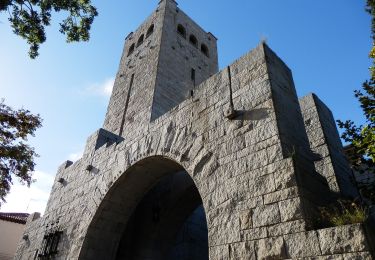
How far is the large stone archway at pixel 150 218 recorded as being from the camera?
609 centimetres

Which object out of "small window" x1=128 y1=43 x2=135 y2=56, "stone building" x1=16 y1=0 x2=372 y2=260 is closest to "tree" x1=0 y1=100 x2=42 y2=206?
"stone building" x1=16 y1=0 x2=372 y2=260

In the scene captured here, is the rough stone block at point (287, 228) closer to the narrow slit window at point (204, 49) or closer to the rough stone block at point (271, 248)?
the rough stone block at point (271, 248)

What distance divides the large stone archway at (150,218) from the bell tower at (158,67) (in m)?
2.23

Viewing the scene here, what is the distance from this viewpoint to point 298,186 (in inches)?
125

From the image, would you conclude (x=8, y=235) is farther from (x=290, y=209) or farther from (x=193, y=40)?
(x=290, y=209)

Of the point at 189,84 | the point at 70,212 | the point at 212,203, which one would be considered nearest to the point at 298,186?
the point at 212,203

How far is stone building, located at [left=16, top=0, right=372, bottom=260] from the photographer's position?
3.19 meters

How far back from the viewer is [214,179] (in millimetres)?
4121

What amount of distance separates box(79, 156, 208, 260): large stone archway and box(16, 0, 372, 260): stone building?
0.03 m

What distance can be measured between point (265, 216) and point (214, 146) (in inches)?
56.5

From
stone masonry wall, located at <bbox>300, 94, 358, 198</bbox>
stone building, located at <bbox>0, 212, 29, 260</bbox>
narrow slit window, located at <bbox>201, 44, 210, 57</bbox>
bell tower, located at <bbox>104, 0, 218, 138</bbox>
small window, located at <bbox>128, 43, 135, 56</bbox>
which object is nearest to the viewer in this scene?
stone masonry wall, located at <bbox>300, 94, 358, 198</bbox>

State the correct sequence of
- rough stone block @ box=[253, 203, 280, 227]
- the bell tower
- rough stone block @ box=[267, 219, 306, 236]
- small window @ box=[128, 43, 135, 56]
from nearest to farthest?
rough stone block @ box=[267, 219, 306, 236] < rough stone block @ box=[253, 203, 280, 227] < the bell tower < small window @ box=[128, 43, 135, 56]

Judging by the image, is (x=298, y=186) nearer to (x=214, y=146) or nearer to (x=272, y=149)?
(x=272, y=149)

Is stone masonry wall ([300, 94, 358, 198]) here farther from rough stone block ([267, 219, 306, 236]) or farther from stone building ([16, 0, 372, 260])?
rough stone block ([267, 219, 306, 236])
